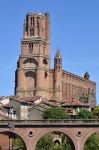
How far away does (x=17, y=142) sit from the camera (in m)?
82.4

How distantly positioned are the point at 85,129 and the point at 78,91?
115061 mm

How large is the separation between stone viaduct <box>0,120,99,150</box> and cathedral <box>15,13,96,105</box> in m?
78.0

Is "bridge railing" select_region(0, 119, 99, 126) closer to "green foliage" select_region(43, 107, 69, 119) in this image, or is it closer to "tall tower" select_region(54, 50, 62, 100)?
"green foliage" select_region(43, 107, 69, 119)

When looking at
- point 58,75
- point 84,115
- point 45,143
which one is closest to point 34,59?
point 58,75

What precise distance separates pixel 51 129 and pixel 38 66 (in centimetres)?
8280

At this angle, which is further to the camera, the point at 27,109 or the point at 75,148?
→ the point at 27,109

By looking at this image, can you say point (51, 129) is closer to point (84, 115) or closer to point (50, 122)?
point (50, 122)

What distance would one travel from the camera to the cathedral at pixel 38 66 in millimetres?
153500

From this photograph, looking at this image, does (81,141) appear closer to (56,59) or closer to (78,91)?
(56,59)

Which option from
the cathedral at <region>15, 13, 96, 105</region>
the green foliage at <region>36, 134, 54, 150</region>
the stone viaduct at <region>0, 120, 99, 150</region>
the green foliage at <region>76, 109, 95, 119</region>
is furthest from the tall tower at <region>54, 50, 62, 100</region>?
the stone viaduct at <region>0, 120, 99, 150</region>

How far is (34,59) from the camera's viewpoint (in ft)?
511

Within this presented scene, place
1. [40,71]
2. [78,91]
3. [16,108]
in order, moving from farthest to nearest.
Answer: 1. [78,91]
2. [40,71]
3. [16,108]

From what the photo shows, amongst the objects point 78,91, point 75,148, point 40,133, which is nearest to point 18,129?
point 40,133

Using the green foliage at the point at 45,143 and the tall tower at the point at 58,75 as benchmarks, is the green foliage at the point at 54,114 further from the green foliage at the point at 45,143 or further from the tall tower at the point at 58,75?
the tall tower at the point at 58,75
